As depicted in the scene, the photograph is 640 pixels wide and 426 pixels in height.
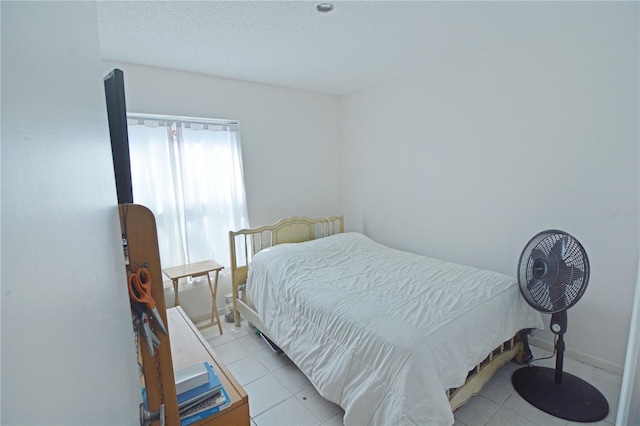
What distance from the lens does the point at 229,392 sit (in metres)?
1.18

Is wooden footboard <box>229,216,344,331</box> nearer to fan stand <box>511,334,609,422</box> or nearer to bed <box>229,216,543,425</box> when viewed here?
bed <box>229,216,543,425</box>

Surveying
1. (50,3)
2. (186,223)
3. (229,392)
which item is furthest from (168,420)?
(186,223)

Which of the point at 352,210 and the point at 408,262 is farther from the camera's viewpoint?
the point at 352,210

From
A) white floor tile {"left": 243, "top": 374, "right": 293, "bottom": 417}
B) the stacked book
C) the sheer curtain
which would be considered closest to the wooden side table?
the sheer curtain

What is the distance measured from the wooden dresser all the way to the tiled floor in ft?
2.23

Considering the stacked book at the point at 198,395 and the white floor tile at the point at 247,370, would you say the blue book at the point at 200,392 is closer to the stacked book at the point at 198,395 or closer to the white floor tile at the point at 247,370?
the stacked book at the point at 198,395

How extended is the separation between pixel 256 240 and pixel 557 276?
8.36ft

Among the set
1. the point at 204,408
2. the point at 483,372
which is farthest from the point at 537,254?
the point at 204,408

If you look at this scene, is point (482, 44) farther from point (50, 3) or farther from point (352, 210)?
point (50, 3)

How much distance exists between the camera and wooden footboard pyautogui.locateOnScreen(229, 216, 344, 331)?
2.85m

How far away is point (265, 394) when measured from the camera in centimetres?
200

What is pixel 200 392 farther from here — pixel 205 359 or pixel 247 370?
pixel 247 370

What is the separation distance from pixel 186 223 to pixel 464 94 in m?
2.77

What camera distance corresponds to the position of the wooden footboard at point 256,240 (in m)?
2.85
